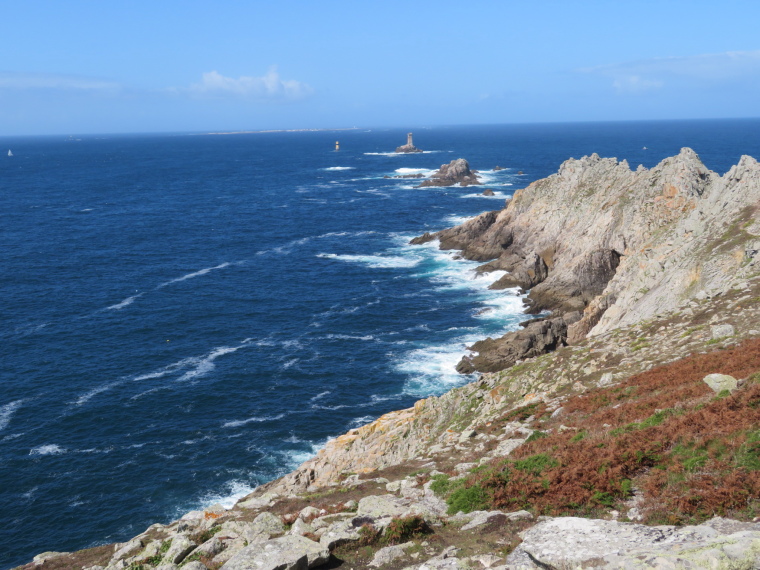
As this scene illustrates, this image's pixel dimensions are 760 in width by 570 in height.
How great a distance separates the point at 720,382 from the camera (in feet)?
63.6

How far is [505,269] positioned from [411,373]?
34067 mm

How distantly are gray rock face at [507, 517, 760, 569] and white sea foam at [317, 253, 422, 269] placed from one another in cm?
8349

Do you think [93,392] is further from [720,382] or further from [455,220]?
[455,220]

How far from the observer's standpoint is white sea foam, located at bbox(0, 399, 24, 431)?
169 ft

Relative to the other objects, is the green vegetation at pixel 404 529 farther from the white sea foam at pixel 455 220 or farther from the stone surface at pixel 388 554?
the white sea foam at pixel 455 220

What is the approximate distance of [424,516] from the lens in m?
16.9

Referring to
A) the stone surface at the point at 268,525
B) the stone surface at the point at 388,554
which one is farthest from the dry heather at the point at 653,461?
the stone surface at the point at 268,525

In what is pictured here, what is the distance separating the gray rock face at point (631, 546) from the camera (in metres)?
10.1

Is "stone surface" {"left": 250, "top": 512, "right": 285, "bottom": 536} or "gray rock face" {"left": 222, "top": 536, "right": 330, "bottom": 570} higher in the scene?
"gray rock face" {"left": 222, "top": 536, "right": 330, "bottom": 570}

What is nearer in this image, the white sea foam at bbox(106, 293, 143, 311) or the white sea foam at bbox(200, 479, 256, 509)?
the white sea foam at bbox(200, 479, 256, 509)

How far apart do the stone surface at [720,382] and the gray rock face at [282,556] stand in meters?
13.8

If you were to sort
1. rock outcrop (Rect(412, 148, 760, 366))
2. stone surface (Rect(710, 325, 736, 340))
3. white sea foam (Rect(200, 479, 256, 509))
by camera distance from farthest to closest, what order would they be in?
rock outcrop (Rect(412, 148, 760, 366)), white sea foam (Rect(200, 479, 256, 509)), stone surface (Rect(710, 325, 736, 340))

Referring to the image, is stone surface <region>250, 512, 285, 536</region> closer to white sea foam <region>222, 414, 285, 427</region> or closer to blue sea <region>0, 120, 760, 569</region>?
blue sea <region>0, 120, 760, 569</region>

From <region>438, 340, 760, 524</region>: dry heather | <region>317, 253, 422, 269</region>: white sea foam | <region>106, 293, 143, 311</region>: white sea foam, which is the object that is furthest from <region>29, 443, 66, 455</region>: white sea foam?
<region>317, 253, 422, 269</region>: white sea foam
